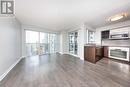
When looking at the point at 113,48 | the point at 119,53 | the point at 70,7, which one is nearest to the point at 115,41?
the point at 113,48

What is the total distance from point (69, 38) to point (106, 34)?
10.3ft

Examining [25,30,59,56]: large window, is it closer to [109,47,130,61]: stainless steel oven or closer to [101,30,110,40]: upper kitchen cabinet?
[101,30,110,40]: upper kitchen cabinet

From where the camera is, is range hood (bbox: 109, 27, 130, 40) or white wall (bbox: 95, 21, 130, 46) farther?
white wall (bbox: 95, 21, 130, 46)

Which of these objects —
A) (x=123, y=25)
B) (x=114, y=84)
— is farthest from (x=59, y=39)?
(x=114, y=84)

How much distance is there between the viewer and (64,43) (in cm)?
796

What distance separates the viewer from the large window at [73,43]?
7024 millimetres

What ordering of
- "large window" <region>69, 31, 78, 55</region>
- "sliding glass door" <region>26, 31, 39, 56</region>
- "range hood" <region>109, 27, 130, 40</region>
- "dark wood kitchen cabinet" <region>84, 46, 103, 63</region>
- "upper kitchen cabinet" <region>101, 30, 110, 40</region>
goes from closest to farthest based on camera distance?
"dark wood kitchen cabinet" <region>84, 46, 103, 63</region> < "range hood" <region>109, 27, 130, 40</region> < "upper kitchen cabinet" <region>101, 30, 110, 40</region> < "sliding glass door" <region>26, 31, 39, 56</region> < "large window" <region>69, 31, 78, 55</region>

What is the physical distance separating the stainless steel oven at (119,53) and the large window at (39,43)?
197 inches

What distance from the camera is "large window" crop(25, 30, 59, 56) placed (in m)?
6.57

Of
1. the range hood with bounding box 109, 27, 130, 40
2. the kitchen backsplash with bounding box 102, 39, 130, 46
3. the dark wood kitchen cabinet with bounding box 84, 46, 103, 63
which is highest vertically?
the range hood with bounding box 109, 27, 130, 40

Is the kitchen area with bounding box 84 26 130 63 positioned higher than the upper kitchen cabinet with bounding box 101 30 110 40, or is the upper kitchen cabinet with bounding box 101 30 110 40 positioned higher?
the upper kitchen cabinet with bounding box 101 30 110 40

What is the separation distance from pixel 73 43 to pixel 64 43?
1000 mm

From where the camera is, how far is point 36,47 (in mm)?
6930

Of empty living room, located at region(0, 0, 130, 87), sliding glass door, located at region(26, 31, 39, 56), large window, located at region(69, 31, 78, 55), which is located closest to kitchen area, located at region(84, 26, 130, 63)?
empty living room, located at region(0, 0, 130, 87)
